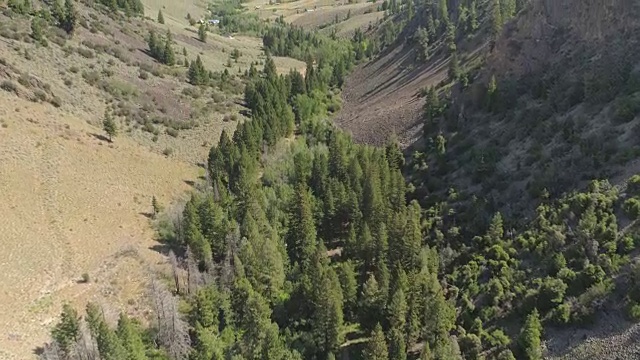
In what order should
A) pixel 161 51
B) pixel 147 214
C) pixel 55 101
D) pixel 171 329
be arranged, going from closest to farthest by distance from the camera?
pixel 171 329 < pixel 147 214 < pixel 55 101 < pixel 161 51

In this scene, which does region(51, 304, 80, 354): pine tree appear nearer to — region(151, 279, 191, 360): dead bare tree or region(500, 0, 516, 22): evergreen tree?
region(151, 279, 191, 360): dead bare tree

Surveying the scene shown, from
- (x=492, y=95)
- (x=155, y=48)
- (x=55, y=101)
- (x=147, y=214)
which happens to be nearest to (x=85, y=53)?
(x=55, y=101)

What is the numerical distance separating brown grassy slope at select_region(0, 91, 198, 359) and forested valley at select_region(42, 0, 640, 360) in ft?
12.1

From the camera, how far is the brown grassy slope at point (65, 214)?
47438 millimetres

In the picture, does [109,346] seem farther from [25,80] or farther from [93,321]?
[25,80]

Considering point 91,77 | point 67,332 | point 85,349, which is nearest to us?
point 85,349

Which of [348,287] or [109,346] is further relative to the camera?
[348,287]

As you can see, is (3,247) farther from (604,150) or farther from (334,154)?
(604,150)

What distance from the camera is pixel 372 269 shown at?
56031 mm

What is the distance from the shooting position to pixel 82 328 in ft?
141

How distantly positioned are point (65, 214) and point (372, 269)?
34937 mm

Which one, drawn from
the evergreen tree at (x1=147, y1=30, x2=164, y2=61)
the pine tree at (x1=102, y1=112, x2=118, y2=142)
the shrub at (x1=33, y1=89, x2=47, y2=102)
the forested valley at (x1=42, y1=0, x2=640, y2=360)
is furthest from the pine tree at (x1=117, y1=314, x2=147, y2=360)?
the evergreen tree at (x1=147, y1=30, x2=164, y2=61)

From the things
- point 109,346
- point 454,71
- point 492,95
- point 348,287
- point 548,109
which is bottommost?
point 109,346

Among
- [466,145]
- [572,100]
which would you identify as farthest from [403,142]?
[572,100]
